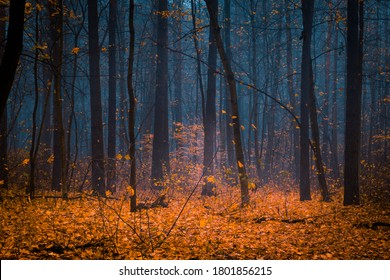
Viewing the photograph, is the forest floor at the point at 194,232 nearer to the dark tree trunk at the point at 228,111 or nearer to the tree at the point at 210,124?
the tree at the point at 210,124

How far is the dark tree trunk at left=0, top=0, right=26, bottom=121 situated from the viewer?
575 centimetres

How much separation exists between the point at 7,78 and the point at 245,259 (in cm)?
461

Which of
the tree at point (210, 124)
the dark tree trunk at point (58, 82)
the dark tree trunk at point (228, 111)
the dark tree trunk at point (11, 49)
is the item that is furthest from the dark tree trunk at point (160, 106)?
the dark tree trunk at point (11, 49)

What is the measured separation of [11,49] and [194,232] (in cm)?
485

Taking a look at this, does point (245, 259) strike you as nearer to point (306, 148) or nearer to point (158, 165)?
point (306, 148)

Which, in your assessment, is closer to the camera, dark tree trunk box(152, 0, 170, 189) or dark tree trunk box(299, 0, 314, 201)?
dark tree trunk box(299, 0, 314, 201)

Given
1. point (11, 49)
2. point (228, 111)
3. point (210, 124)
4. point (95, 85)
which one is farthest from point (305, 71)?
point (11, 49)

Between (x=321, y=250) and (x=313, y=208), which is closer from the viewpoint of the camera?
(x=321, y=250)

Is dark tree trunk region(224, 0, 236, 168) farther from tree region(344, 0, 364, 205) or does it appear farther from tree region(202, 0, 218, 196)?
tree region(344, 0, 364, 205)

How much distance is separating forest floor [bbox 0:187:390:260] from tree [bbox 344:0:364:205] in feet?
2.38

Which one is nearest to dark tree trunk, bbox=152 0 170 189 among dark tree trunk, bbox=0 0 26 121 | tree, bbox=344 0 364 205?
tree, bbox=344 0 364 205

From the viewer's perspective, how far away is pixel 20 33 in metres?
5.88

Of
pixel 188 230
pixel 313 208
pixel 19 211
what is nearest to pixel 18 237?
pixel 19 211

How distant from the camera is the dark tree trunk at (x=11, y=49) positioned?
575cm
